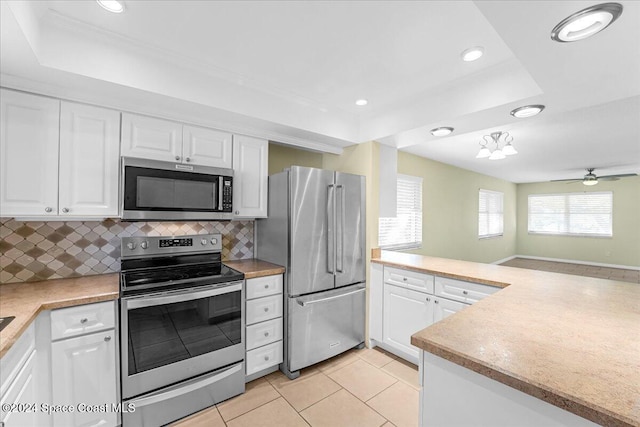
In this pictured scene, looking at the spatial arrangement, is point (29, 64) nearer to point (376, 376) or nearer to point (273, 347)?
point (273, 347)

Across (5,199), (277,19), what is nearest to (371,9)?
(277,19)

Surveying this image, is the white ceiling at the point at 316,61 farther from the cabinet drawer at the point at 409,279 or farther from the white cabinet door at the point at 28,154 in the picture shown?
the cabinet drawer at the point at 409,279

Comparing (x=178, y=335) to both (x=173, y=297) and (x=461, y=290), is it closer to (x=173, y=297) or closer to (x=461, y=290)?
(x=173, y=297)

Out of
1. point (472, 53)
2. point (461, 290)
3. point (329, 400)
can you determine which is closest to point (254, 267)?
point (329, 400)

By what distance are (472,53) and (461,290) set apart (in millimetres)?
1776

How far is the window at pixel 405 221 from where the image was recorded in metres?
4.14

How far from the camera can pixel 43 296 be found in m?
1.63

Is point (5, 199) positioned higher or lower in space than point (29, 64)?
lower

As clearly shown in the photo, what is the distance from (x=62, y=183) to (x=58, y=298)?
75 centimetres

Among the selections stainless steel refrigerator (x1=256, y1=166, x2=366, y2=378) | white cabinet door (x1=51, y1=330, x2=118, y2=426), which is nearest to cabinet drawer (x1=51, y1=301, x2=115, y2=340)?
white cabinet door (x1=51, y1=330, x2=118, y2=426)

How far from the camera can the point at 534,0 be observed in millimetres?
1041

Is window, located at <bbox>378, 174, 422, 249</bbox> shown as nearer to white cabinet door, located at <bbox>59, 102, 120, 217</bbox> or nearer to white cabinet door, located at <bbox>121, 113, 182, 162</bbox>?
white cabinet door, located at <bbox>121, 113, 182, 162</bbox>

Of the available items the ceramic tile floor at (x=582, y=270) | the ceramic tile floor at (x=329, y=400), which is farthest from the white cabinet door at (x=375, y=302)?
the ceramic tile floor at (x=582, y=270)

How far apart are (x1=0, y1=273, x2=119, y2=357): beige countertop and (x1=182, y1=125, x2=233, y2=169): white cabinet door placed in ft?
3.58
